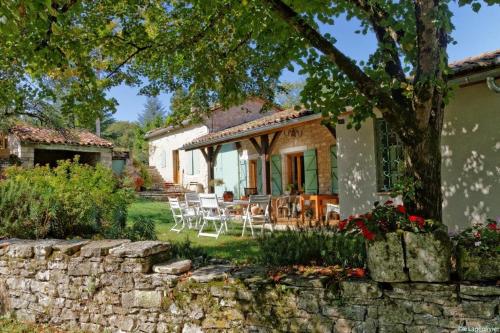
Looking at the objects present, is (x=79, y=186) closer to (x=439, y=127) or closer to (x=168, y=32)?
(x=168, y=32)

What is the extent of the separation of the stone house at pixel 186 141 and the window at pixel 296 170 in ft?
15.7

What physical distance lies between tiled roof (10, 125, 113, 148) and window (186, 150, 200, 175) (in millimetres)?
3877

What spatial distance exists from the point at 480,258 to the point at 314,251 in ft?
4.24

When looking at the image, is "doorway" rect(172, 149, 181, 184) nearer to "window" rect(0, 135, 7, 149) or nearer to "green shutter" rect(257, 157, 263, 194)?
"window" rect(0, 135, 7, 149)

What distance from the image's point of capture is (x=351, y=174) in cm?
698

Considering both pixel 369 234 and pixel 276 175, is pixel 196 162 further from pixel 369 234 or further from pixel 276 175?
pixel 369 234

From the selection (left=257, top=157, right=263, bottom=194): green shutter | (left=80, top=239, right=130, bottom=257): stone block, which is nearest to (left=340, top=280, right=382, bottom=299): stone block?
(left=80, top=239, right=130, bottom=257): stone block

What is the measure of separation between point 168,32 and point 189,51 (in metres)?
0.57

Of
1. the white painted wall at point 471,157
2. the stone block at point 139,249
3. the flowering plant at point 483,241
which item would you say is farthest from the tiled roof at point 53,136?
the flowering plant at point 483,241

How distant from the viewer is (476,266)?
2531 mm

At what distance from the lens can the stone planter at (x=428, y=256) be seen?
2.53 meters

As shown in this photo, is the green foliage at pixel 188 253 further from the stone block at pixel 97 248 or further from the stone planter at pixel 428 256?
the stone planter at pixel 428 256

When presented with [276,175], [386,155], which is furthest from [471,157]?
[276,175]

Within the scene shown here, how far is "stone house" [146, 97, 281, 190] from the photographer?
18.1 metres
